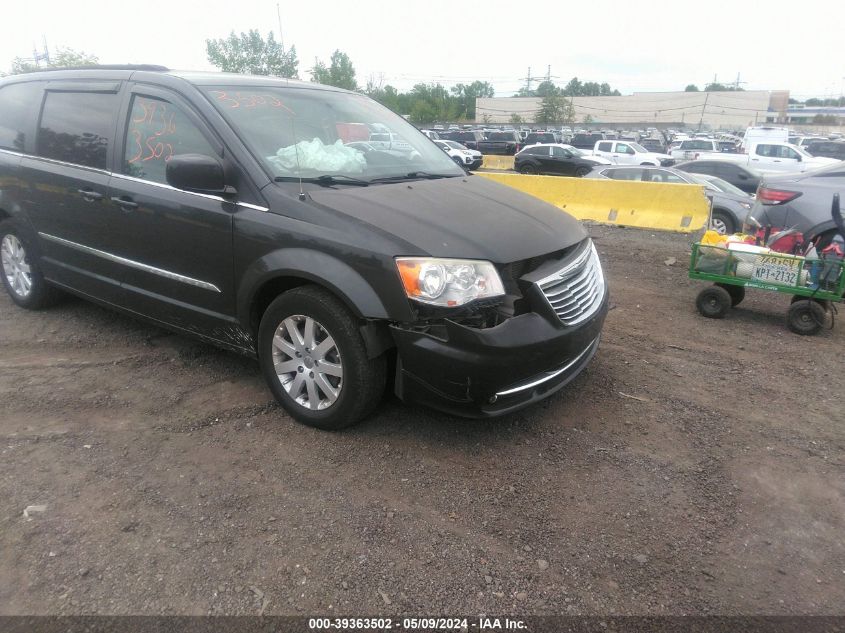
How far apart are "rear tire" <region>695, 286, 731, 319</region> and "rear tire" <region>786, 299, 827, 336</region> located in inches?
20.0

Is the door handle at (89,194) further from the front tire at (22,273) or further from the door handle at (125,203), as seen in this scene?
the front tire at (22,273)

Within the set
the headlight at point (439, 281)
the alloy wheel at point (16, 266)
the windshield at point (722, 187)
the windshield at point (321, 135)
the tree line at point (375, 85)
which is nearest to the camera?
the headlight at point (439, 281)

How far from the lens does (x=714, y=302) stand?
5.57 meters

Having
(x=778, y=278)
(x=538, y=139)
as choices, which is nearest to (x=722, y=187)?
(x=778, y=278)

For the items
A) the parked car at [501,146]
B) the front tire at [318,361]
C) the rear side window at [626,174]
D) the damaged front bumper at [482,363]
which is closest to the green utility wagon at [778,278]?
the damaged front bumper at [482,363]

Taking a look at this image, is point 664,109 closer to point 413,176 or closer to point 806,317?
point 806,317

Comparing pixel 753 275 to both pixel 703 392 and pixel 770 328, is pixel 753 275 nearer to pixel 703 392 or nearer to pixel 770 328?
pixel 770 328

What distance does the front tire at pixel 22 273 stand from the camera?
16.5 ft

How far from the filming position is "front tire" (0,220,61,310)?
5.03 m

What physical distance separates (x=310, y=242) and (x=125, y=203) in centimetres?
156

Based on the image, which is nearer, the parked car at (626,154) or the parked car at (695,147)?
the parked car at (626,154)

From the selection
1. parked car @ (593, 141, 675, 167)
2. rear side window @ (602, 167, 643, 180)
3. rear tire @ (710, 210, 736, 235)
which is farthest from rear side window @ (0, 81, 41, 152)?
parked car @ (593, 141, 675, 167)

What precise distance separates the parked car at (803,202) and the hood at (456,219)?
3.16m

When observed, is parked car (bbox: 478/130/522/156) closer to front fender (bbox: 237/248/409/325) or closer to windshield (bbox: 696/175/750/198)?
windshield (bbox: 696/175/750/198)
